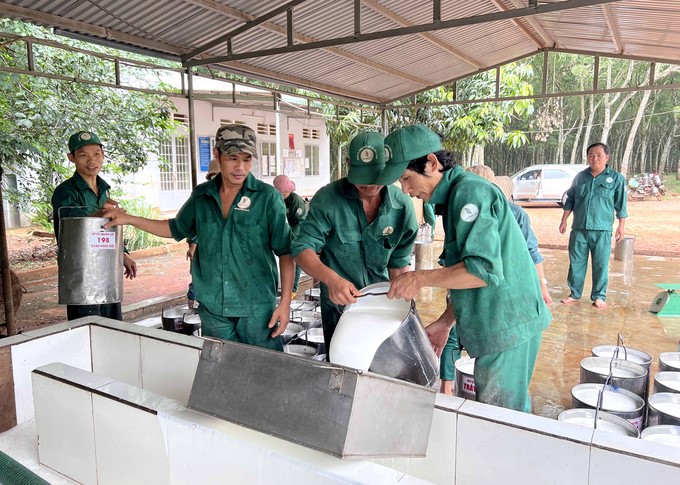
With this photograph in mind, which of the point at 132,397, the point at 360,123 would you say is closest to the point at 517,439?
the point at 132,397

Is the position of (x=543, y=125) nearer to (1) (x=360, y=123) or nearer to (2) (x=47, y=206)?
(1) (x=360, y=123)

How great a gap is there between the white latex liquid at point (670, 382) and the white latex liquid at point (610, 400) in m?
0.33

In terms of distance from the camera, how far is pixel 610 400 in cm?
256

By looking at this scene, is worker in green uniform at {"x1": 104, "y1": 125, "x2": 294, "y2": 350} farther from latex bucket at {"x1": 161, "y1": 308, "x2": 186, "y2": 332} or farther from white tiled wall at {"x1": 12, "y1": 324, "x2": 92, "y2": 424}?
latex bucket at {"x1": 161, "y1": 308, "x2": 186, "y2": 332}

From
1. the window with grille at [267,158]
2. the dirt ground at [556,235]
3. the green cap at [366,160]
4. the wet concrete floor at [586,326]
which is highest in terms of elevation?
the window with grille at [267,158]

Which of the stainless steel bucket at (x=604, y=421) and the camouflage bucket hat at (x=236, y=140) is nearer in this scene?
the stainless steel bucket at (x=604, y=421)

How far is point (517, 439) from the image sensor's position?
1.55m

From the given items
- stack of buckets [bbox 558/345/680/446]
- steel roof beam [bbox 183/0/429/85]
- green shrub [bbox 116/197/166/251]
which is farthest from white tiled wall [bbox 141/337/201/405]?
green shrub [bbox 116/197/166/251]


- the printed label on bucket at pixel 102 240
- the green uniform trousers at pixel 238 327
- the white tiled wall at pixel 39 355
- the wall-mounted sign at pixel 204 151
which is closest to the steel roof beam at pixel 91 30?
the printed label on bucket at pixel 102 240

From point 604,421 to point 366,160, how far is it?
59.1 inches

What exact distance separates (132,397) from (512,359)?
53.2 inches

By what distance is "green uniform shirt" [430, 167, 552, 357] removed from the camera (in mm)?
1777

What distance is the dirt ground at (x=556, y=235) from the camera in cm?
916

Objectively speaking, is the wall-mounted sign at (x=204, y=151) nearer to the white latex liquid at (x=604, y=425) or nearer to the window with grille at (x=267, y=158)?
the window with grille at (x=267, y=158)
